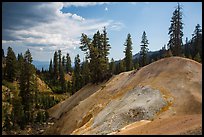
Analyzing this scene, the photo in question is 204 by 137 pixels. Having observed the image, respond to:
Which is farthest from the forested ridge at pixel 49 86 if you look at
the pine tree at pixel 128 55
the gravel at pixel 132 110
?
the gravel at pixel 132 110

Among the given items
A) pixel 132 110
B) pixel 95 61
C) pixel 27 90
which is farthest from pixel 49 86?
pixel 132 110

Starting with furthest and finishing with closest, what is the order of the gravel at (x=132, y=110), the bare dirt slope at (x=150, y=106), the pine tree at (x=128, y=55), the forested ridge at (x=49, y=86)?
the pine tree at (x=128, y=55) → the forested ridge at (x=49, y=86) → the gravel at (x=132, y=110) → the bare dirt slope at (x=150, y=106)

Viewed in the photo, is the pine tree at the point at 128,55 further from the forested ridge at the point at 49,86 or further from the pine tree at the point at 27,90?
the pine tree at the point at 27,90

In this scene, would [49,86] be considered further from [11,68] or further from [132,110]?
[132,110]

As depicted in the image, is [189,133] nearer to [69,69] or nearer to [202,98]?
[202,98]

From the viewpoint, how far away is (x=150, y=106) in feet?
102

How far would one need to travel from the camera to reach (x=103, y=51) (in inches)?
2778

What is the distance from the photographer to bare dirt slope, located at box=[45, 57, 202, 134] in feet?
76.1

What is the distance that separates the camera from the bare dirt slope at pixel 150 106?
23.2 meters

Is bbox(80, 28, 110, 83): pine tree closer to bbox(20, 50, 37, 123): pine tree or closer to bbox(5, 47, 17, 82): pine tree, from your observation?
bbox(20, 50, 37, 123): pine tree

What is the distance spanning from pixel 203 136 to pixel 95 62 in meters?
48.1

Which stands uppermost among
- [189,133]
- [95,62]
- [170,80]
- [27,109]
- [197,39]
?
[197,39]

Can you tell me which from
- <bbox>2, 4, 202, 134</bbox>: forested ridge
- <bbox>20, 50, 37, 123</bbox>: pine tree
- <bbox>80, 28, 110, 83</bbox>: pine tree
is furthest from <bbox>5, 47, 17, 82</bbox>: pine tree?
<bbox>80, 28, 110, 83</bbox>: pine tree

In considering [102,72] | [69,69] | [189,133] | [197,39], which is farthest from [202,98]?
[69,69]
